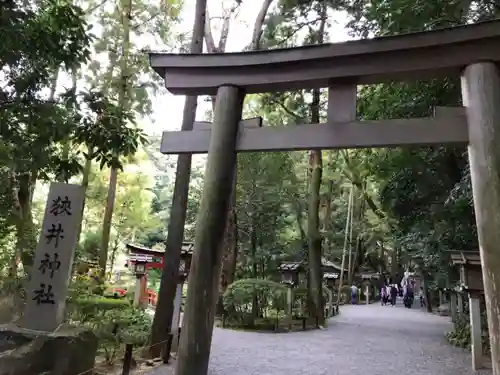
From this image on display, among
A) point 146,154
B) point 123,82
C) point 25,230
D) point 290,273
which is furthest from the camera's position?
point 146,154

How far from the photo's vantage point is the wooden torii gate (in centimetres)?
406

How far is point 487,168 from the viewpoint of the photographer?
397cm

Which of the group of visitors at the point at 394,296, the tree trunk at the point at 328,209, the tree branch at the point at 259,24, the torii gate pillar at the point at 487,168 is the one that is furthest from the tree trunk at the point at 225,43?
the group of visitors at the point at 394,296

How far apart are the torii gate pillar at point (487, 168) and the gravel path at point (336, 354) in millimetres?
4991

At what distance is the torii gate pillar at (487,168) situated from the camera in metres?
3.74

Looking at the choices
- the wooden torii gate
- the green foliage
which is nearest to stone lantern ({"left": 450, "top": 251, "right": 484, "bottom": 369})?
the green foliage

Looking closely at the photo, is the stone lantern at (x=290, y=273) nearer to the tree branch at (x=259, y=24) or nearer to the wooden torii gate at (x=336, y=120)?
the tree branch at (x=259, y=24)

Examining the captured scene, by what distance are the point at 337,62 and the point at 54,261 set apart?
461 centimetres

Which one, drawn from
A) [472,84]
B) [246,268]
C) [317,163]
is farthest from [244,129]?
[246,268]

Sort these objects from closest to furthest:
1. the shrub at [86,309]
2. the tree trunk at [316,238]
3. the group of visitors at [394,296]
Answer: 1. the shrub at [86,309]
2. the tree trunk at [316,238]
3. the group of visitors at [394,296]

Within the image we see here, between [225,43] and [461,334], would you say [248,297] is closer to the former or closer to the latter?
[461,334]

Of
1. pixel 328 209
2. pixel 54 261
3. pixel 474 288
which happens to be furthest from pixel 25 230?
pixel 328 209

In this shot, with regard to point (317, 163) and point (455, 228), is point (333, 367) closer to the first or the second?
point (455, 228)

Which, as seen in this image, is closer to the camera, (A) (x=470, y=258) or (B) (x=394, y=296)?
(A) (x=470, y=258)
